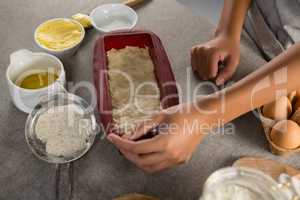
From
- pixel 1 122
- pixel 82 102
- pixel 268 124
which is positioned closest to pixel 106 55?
pixel 82 102

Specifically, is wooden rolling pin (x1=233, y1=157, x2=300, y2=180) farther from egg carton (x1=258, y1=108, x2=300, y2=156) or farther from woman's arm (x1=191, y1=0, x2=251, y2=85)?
woman's arm (x1=191, y1=0, x2=251, y2=85)

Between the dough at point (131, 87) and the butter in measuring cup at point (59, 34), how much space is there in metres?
0.10

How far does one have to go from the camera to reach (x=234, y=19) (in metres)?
0.91

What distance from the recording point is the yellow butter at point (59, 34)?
0.86 m

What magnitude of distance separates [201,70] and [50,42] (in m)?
0.34

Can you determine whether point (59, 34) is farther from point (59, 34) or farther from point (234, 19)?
point (234, 19)

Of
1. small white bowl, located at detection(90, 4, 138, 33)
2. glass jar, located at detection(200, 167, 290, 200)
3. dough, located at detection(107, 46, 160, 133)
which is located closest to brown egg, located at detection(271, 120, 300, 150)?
glass jar, located at detection(200, 167, 290, 200)

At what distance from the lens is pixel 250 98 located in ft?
2.26

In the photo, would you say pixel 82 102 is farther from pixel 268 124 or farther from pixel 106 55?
pixel 268 124

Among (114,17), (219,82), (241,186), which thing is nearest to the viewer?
(241,186)

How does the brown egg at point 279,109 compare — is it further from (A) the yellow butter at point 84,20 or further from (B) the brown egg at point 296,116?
(A) the yellow butter at point 84,20

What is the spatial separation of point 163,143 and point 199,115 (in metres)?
0.09

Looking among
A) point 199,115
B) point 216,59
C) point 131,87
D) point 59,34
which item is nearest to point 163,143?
point 199,115

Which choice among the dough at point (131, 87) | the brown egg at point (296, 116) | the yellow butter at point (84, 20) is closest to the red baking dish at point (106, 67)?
the dough at point (131, 87)
